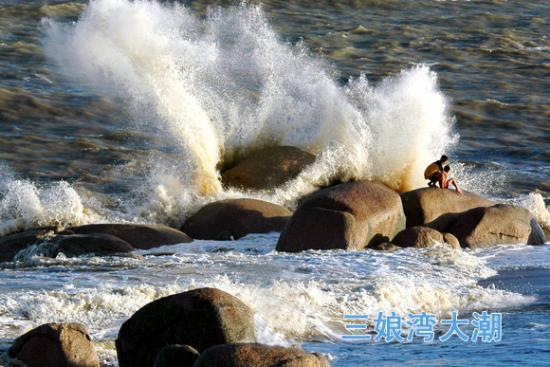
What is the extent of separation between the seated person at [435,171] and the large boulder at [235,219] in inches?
71.8

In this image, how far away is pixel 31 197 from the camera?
14.4m

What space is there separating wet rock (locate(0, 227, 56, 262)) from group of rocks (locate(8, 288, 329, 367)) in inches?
164

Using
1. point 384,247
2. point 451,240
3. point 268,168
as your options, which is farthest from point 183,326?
point 268,168

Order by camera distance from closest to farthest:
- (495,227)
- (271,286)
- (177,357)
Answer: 1. (177,357)
2. (271,286)
3. (495,227)

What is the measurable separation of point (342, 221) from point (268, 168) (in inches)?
138

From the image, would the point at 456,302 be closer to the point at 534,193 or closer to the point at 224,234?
the point at 224,234

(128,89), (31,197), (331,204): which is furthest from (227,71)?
(331,204)

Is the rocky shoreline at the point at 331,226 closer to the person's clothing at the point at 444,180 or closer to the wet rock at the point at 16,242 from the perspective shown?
the wet rock at the point at 16,242

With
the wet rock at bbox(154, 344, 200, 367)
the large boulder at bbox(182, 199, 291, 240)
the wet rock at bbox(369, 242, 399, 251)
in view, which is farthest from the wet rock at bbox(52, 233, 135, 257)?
the wet rock at bbox(154, 344, 200, 367)

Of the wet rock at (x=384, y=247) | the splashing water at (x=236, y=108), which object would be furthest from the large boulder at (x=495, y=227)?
the splashing water at (x=236, y=108)

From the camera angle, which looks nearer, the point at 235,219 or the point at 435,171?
the point at 235,219

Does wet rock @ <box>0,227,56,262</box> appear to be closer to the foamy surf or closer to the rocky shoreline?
the rocky shoreline

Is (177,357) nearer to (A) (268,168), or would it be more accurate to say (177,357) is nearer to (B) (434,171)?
(B) (434,171)

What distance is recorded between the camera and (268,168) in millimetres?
16078
